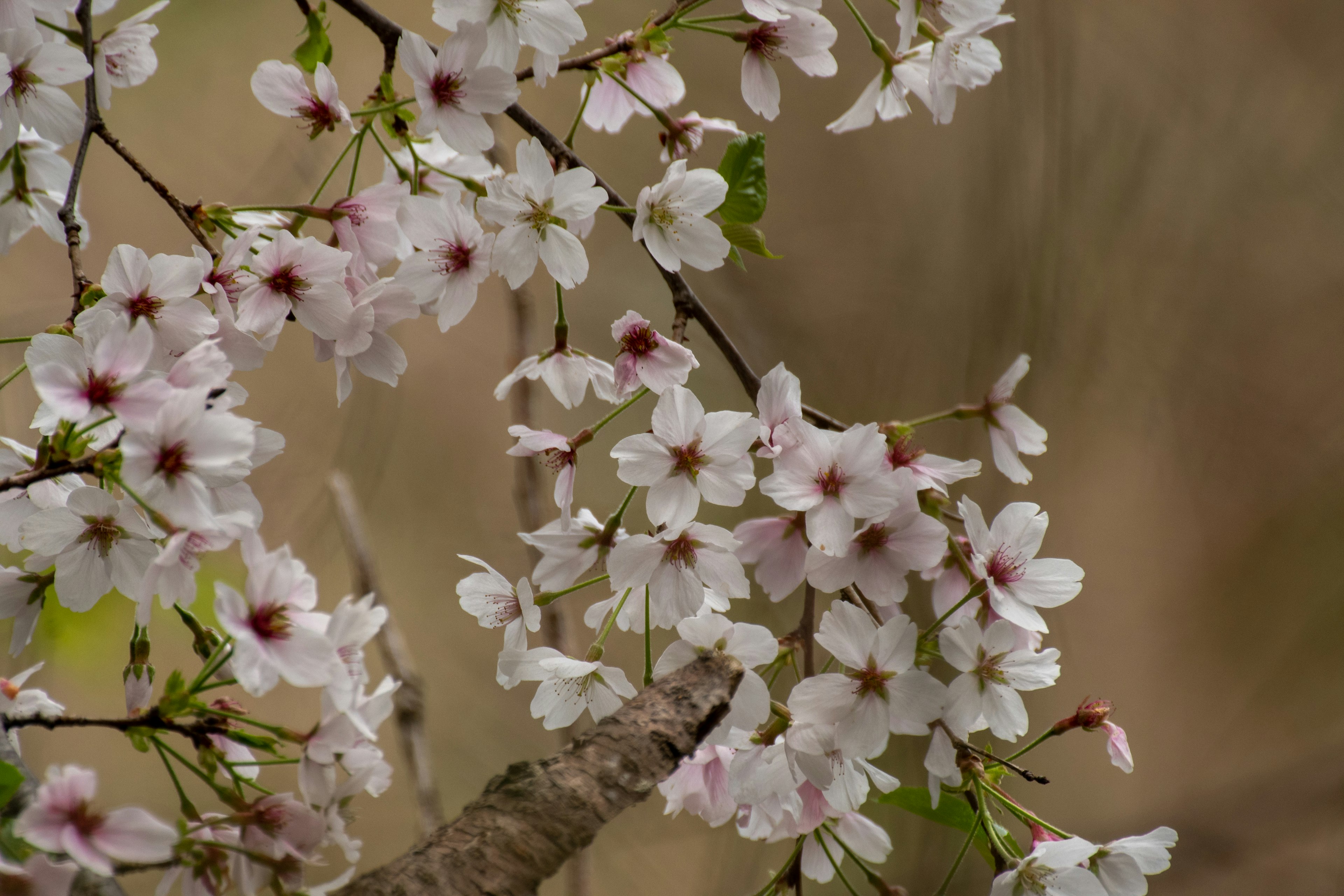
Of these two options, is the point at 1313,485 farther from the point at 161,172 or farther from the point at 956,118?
the point at 161,172

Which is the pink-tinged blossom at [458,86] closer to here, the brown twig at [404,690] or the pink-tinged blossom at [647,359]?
the pink-tinged blossom at [647,359]

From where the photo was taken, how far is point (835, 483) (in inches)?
17.1

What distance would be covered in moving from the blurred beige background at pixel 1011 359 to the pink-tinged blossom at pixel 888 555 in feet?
3.05

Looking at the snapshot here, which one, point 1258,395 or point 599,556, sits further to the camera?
point 1258,395

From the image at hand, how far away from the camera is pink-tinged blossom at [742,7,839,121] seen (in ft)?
1.80

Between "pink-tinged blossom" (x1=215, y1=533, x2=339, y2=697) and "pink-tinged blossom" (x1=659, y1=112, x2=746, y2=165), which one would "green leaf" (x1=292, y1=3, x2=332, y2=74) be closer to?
"pink-tinged blossom" (x1=659, y1=112, x2=746, y2=165)

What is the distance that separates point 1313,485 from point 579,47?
1452 mm

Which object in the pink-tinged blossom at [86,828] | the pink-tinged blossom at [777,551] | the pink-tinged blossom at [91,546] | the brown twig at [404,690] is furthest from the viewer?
the brown twig at [404,690]

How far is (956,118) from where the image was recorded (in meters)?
1.59

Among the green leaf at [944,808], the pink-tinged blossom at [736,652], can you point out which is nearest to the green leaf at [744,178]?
the pink-tinged blossom at [736,652]

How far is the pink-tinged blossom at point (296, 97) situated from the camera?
51 cm

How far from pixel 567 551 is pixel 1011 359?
1158mm

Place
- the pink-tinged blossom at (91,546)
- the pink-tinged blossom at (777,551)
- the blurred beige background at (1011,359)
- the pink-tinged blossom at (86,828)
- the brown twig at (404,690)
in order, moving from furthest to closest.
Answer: the blurred beige background at (1011,359)
the brown twig at (404,690)
the pink-tinged blossom at (777,551)
the pink-tinged blossom at (91,546)
the pink-tinged blossom at (86,828)

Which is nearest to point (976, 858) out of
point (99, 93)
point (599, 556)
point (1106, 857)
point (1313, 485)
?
point (1313, 485)
